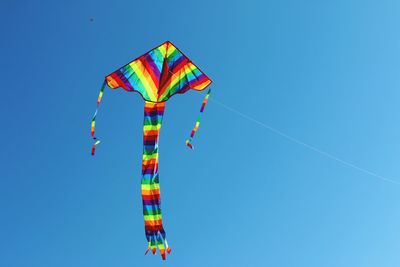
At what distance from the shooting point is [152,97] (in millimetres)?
7871

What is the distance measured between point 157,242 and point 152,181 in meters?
1.22

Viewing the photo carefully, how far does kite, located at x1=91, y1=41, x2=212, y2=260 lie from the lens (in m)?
7.40

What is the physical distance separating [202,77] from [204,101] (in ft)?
1.75

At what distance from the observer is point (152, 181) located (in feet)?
24.5

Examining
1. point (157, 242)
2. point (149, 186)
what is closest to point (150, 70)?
point (149, 186)

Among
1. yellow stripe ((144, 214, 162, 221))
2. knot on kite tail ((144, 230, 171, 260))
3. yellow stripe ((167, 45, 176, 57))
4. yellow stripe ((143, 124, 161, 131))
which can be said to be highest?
yellow stripe ((167, 45, 176, 57))

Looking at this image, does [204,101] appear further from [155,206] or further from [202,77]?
[155,206]

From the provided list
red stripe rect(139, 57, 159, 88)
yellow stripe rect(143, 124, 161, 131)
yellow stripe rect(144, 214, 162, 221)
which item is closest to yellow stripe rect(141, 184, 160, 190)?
yellow stripe rect(144, 214, 162, 221)

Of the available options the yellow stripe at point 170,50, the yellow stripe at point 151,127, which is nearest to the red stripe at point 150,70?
the yellow stripe at point 170,50

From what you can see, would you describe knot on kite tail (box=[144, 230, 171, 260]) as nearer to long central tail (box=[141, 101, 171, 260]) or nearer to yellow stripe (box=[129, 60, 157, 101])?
long central tail (box=[141, 101, 171, 260])

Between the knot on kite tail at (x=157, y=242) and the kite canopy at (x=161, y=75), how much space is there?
2.81m

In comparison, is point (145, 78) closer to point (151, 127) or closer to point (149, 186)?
point (151, 127)

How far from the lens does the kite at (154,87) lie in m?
7.40

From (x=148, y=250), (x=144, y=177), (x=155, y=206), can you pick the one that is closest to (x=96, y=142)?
(x=144, y=177)
